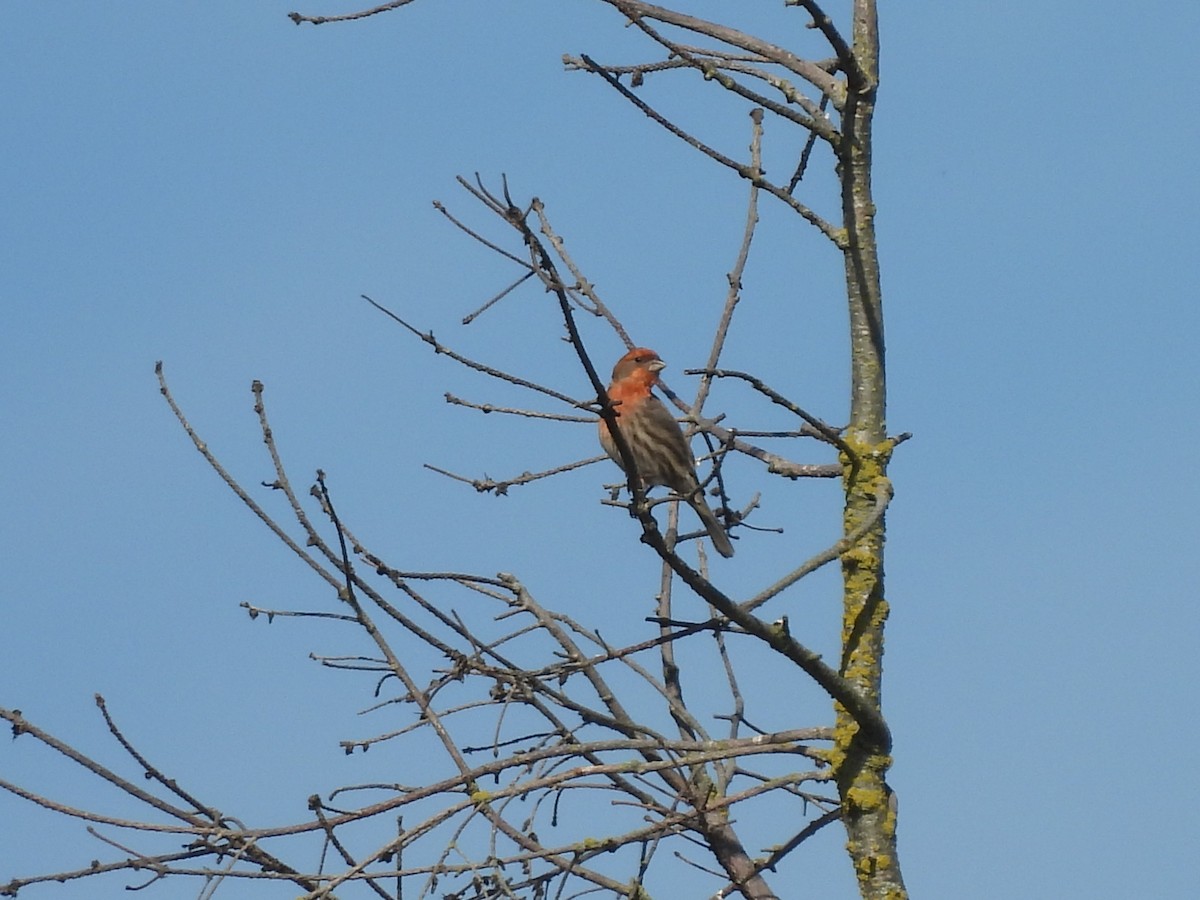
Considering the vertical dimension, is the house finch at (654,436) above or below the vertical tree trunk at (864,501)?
above

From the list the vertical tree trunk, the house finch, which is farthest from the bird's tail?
the vertical tree trunk

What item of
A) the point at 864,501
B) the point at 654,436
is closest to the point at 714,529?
the point at 654,436

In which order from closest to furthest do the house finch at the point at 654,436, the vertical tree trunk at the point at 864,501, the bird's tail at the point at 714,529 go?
1. the vertical tree trunk at the point at 864,501
2. the bird's tail at the point at 714,529
3. the house finch at the point at 654,436

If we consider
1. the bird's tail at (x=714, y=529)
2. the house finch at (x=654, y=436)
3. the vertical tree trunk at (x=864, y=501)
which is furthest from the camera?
the house finch at (x=654, y=436)

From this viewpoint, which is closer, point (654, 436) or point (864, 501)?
point (864, 501)

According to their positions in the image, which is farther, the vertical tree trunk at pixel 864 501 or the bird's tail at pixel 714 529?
the bird's tail at pixel 714 529

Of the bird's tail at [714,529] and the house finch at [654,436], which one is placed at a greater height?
the house finch at [654,436]

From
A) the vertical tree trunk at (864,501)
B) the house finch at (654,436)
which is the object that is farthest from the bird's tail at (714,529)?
the vertical tree trunk at (864,501)

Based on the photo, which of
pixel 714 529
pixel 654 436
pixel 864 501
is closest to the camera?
pixel 864 501

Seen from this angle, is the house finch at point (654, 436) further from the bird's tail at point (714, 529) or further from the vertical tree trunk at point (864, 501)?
the vertical tree trunk at point (864, 501)

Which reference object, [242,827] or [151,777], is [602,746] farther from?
[151,777]

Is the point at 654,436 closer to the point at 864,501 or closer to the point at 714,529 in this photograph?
the point at 714,529

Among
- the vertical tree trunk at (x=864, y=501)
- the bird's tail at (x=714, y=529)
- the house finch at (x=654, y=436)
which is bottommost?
the vertical tree trunk at (x=864, y=501)

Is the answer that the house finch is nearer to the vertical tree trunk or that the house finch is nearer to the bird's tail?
the bird's tail
